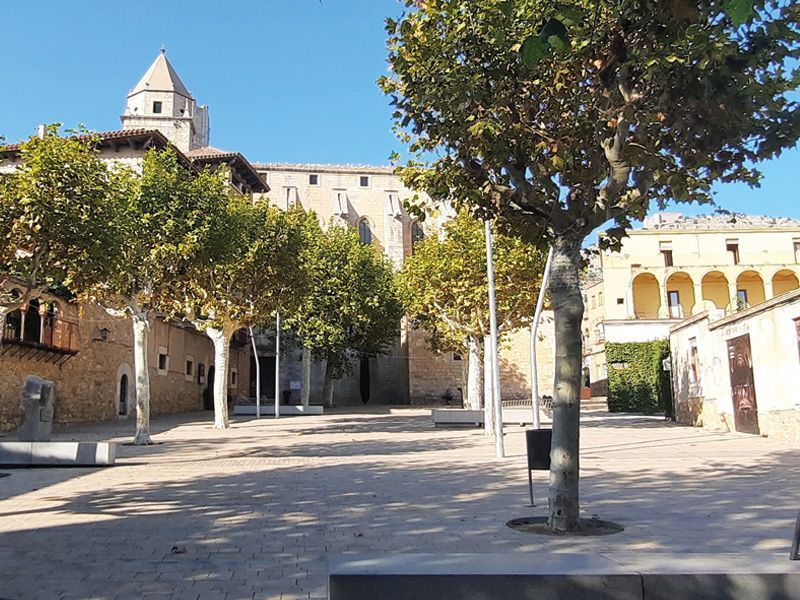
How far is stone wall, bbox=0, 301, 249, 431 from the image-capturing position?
20.7 metres

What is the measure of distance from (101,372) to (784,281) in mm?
40881

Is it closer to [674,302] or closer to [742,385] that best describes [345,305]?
[674,302]

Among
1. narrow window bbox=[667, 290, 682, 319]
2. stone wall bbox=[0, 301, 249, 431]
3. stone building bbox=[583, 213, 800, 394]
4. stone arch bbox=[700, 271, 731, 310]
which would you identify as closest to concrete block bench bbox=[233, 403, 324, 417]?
stone wall bbox=[0, 301, 249, 431]

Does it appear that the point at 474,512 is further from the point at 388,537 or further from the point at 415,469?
the point at 415,469

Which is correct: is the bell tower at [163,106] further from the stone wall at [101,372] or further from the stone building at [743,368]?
the stone building at [743,368]

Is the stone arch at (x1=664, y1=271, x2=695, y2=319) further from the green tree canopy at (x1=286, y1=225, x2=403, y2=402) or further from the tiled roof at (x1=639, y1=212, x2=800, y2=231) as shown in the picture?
the green tree canopy at (x1=286, y1=225, x2=403, y2=402)

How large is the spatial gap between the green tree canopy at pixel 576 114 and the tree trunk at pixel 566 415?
0.01 metres

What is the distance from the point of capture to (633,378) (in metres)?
32.1

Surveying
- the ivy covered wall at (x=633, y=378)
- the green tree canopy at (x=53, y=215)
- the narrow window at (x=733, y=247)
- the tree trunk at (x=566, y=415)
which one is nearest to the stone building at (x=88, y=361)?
the green tree canopy at (x=53, y=215)

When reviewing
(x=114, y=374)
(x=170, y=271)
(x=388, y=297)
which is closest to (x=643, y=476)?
(x=170, y=271)

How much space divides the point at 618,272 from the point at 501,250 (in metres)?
25.0

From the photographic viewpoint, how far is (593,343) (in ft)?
174

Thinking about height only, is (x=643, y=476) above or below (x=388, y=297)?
below

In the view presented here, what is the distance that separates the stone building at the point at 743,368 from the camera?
52.7 feet
